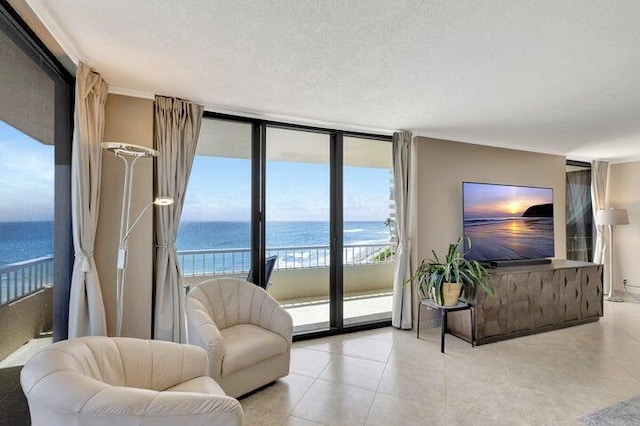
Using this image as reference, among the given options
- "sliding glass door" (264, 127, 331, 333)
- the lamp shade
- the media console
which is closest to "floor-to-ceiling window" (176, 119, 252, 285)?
"sliding glass door" (264, 127, 331, 333)

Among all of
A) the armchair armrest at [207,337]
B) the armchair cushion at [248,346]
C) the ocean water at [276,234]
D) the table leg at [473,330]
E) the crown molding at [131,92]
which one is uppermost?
the crown molding at [131,92]

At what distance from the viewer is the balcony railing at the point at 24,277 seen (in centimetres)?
154

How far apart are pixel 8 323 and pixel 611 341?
17.7 feet

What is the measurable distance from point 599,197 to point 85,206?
24.7 feet

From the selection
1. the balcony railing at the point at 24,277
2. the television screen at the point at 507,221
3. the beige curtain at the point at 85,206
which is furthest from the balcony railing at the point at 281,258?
the television screen at the point at 507,221

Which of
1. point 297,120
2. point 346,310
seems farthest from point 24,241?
point 346,310

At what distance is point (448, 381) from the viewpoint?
268 centimetres

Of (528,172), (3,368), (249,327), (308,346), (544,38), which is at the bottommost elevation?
(308,346)

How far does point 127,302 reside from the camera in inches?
105

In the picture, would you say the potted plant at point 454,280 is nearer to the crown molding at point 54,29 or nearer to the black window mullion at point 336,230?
the black window mullion at point 336,230

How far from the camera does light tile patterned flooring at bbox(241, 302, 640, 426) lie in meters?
2.21

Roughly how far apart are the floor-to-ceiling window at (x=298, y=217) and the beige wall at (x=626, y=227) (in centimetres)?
455

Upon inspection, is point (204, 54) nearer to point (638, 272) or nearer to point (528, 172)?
point (528, 172)

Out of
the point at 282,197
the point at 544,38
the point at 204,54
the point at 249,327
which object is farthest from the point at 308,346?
the point at 544,38
